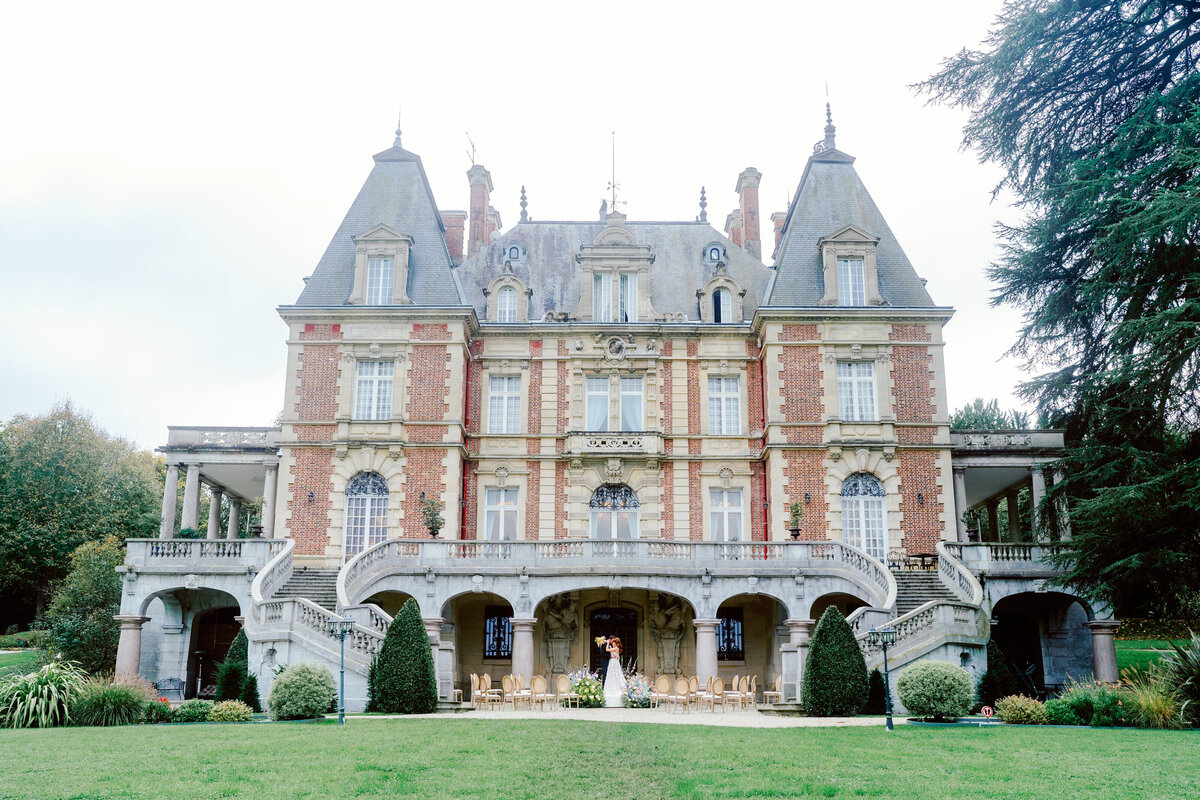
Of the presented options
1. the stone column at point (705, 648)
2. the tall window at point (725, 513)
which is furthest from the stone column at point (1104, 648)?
the tall window at point (725, 513)

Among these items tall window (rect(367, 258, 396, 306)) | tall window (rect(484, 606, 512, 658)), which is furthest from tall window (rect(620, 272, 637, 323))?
tall window (rect(484, 606, 512, 658))

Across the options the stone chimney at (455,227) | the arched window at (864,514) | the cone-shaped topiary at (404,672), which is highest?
the stone chimney at (455,227)

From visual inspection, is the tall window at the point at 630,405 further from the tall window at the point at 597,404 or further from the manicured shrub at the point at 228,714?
the manicured shrub at the point at 228,714

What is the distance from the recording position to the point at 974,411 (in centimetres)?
5250

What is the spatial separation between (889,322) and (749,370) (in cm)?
454

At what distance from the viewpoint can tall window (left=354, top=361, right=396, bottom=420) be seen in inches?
1224

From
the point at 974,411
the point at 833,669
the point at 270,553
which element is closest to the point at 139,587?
the point at 270,553

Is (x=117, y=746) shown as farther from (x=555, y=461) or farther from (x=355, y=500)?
(x=555, y=461)

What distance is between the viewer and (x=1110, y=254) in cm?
2144

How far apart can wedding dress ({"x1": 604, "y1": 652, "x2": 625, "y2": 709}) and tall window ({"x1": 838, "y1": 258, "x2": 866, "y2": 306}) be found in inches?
564

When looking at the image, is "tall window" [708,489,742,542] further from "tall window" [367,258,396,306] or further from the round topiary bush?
the round topiary bush

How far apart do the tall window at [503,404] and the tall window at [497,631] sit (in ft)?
18.6

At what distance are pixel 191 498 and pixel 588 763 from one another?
2313 cm

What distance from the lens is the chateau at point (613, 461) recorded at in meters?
26.7
